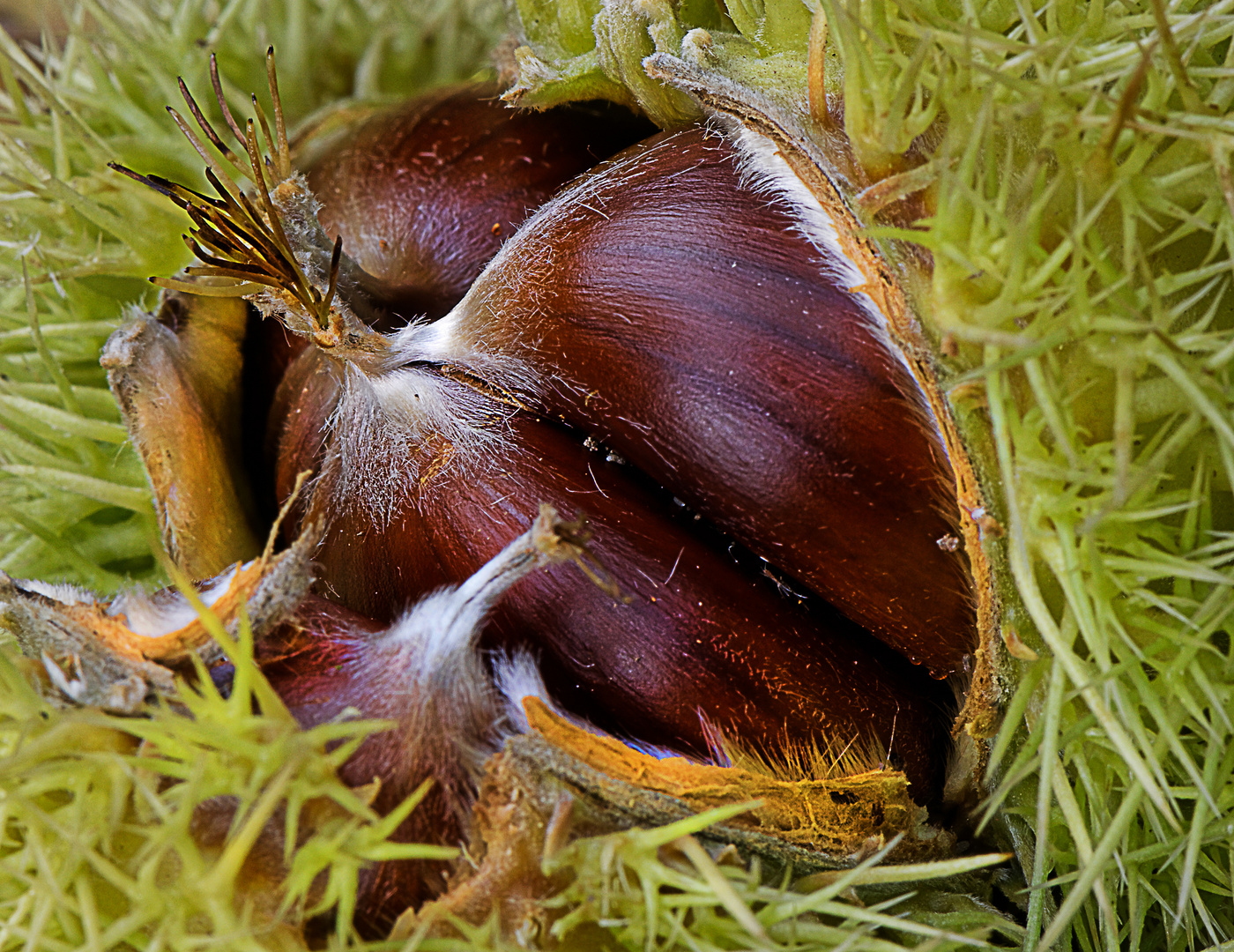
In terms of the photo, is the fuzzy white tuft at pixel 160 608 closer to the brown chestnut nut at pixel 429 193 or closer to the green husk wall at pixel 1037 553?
the green husk wall at pixel 1037 553

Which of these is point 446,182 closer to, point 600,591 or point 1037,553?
point 600,591

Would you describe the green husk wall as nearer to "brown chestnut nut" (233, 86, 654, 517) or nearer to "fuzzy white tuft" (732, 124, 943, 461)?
"fuzzy white tuft" (732, 124, 943, 461)

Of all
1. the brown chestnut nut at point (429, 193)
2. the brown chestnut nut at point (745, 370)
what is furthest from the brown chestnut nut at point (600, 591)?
the brown chestnut nut at point (429, 193)

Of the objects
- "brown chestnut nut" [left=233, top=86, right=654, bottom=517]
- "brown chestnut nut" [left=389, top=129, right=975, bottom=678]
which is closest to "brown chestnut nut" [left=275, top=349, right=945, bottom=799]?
"brown chestnut nut" [left=389, top=129, right=975, bottom=678]

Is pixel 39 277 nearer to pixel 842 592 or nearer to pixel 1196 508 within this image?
pixel 842 592

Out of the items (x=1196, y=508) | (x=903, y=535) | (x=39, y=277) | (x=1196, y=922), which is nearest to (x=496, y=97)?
(x=39, y=277)
